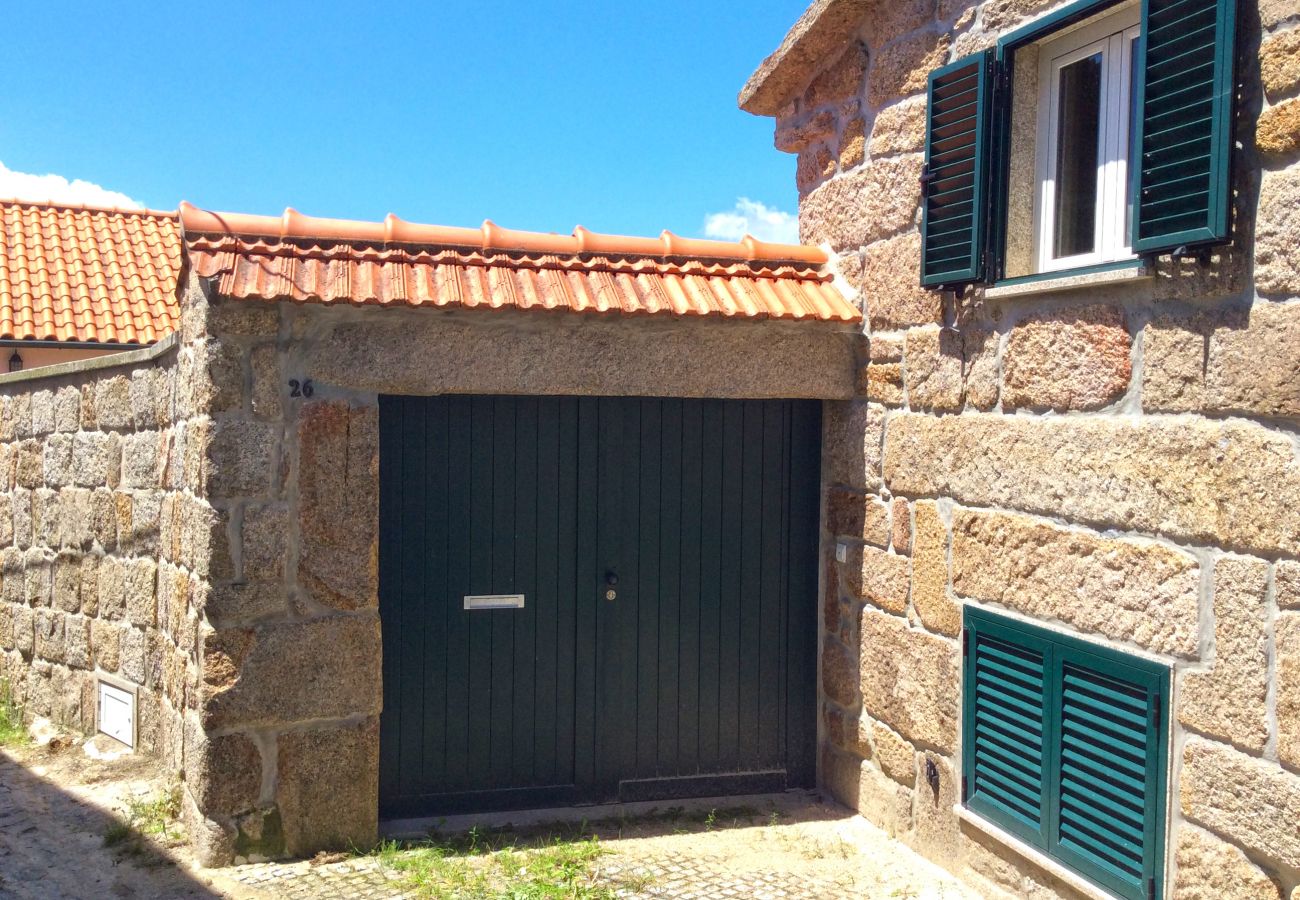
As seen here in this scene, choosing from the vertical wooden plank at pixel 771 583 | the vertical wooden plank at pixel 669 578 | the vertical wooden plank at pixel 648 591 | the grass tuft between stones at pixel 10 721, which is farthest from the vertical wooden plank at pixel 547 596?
the grass tuft between stones at pixel 10 721

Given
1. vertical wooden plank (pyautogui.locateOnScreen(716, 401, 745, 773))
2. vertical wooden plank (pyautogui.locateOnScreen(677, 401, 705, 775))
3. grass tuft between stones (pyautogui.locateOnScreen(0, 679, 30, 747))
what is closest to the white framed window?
vertical wooden plank (pyautogui.locateOnScreen(716, 401, 745, 773))

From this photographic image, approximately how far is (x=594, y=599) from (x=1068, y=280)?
8.27ft

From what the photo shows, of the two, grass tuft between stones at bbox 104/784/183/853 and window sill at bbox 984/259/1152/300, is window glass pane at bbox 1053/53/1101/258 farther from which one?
grass tuft between stones at bbox 104/784/183/853

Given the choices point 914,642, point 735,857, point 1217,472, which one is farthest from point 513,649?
point 1217,472

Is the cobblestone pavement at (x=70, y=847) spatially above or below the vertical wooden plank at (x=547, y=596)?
below

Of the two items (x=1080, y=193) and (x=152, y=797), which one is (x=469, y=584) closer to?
(x=152, y=797)

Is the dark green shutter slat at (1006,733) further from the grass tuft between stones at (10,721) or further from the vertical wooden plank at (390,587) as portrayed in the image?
the grass tuft between stones at (10,721)

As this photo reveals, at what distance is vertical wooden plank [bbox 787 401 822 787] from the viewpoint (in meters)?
5.36

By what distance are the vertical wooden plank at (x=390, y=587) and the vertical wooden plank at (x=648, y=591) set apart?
1.10 metres

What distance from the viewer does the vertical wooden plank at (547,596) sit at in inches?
197

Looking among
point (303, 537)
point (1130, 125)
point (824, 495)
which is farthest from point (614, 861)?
point (1130, 125)

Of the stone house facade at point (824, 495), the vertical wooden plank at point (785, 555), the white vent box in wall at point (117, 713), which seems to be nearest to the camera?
the stone house facade at point (824, 495)

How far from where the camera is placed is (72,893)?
4176mm

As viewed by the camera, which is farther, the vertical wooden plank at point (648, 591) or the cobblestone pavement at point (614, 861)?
the vertical wooden plank at point (648, 591)
